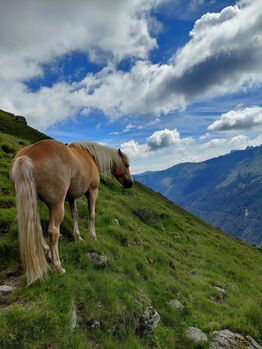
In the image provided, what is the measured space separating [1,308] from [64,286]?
1737mm

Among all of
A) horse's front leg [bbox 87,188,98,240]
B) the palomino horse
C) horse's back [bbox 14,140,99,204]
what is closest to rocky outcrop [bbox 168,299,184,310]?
horse's front leg [bbox 87,188,98,240]

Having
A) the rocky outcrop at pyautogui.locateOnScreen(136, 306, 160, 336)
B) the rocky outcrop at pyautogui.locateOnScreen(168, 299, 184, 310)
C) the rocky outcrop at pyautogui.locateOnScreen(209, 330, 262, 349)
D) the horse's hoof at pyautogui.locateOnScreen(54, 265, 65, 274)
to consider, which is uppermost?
the horse's hoof at pyautogui.locateOnScreen(54, 265, 65, 274)

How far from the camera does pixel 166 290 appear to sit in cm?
1338

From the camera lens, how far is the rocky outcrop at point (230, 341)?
424 inches

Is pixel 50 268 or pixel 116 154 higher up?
pixel 116 154

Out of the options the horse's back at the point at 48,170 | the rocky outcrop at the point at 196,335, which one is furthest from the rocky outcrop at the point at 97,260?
the rocky outcrop at the point at 196,335

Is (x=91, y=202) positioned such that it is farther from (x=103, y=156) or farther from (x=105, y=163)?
(x=103, y=156)

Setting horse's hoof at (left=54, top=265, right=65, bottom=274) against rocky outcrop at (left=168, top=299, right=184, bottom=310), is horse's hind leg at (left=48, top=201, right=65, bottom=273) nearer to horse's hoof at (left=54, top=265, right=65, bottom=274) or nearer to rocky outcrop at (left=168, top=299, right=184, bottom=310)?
horse's hoof at (left=54, top=265, right=65, bottom=274)

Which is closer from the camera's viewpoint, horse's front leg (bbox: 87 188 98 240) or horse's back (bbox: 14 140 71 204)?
horse's back (bbox: 14 140 71 204)

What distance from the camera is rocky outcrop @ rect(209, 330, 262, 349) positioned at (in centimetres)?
1076

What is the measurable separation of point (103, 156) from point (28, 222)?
6243 millimetres

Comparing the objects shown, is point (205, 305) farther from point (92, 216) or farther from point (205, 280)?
A: point (92, 216)

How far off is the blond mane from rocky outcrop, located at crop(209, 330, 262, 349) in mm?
7629

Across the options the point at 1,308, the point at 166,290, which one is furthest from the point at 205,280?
the point at 1,308
